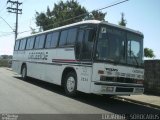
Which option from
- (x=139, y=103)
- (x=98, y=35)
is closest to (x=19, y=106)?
(x=98, y=35)

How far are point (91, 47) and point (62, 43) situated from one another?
3.55 m

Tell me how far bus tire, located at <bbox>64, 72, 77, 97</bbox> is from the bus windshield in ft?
7.00

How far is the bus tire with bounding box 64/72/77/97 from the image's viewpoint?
14.2 meters

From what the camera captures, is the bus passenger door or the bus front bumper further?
the bus passenger door

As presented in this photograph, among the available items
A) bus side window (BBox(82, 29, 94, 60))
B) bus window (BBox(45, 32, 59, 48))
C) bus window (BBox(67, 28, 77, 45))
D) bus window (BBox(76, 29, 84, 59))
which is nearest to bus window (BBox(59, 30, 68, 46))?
bus window (BBox(67, 28, 77, 45))

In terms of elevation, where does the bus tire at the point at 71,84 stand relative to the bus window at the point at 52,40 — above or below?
below

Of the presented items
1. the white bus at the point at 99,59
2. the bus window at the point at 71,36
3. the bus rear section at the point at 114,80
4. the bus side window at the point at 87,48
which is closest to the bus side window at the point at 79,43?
the white bus at the point at 99,59

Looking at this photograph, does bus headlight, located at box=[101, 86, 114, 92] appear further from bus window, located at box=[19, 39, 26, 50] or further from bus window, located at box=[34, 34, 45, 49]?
bus window, located at box=[19, 39, 26, 50]

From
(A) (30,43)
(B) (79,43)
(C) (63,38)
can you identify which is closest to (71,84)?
(B) (79,43)

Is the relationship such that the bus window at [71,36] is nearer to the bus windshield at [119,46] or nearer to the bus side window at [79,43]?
the bus side window at [79,43]

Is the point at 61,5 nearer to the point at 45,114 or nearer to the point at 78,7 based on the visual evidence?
the point at 78,7

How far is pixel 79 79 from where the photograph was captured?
1362 cm

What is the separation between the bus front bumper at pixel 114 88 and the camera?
1237 cm

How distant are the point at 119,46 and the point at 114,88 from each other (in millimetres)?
1723
